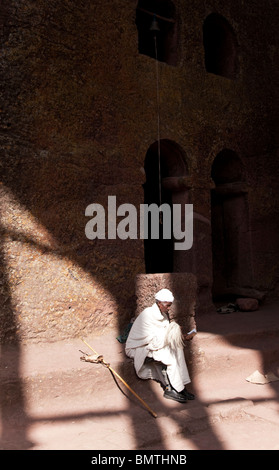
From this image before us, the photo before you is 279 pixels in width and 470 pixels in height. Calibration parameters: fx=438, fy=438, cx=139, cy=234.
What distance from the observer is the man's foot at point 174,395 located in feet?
15.0

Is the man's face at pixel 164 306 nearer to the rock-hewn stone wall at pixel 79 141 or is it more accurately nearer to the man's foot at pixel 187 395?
the man's foot at pixel 187 395

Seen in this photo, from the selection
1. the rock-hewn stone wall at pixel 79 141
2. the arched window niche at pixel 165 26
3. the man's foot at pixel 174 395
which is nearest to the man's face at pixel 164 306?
the man's foot at pixel 174 395

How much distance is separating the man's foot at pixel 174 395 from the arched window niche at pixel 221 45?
611 centimetres

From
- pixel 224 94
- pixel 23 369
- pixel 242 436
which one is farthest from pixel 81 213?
pixel 224 94

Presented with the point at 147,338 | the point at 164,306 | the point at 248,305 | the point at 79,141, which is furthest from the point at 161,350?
the point at 248,305

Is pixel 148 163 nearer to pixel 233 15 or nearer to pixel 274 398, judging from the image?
pixel 233 15

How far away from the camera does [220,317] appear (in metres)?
7.02

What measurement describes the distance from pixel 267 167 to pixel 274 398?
16.0 ft

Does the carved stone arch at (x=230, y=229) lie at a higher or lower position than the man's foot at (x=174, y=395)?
higher

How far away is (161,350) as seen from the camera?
15.3 ft

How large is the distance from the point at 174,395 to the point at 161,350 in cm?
48

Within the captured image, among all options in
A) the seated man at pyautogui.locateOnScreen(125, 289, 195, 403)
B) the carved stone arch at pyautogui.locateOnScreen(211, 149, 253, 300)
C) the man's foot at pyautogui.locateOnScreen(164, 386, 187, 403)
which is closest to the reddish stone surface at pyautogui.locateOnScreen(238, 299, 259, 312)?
the carved stone arch at pyautogui.locateOnScreen(211, 149, 253, 300)

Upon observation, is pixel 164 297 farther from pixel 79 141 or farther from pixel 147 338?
pixel 79 141

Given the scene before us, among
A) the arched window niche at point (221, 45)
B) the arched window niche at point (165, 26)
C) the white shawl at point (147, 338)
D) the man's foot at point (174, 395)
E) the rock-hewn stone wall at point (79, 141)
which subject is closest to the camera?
the man's foot at point (174, 395)
